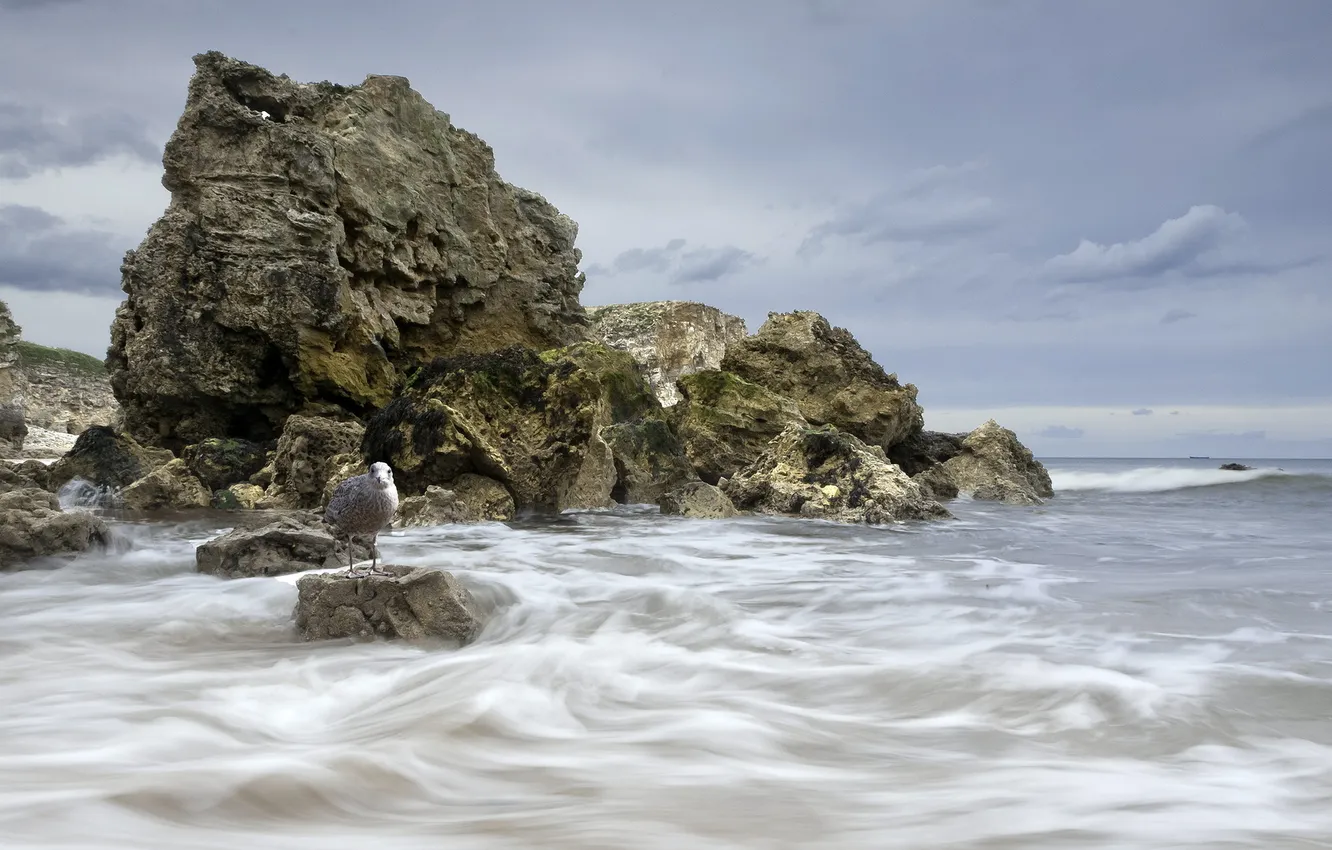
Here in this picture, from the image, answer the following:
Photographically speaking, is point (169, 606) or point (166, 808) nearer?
point (166, 808)

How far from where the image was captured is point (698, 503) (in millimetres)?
11484

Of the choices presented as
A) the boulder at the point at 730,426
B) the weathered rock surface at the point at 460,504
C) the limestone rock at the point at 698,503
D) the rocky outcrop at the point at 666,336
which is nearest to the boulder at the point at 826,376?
the boulder at the point at 730,426

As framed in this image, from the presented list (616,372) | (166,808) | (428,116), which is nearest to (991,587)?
(166,808)

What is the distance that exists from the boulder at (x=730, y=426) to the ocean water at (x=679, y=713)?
844 cm

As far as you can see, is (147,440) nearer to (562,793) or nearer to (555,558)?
(555,558)

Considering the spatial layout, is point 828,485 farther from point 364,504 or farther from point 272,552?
point 364,504

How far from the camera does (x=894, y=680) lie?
432 centimetres

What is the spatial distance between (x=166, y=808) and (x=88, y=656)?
256 cm

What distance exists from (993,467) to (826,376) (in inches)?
158

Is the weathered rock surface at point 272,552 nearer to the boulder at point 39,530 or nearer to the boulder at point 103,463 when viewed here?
the boulder at point 39,530

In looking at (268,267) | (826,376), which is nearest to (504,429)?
(268,267)

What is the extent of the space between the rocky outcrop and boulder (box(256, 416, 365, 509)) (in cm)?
3423

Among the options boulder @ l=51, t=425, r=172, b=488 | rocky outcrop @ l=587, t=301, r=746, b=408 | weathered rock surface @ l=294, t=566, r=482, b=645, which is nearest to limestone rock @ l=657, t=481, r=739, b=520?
weathered rock surface @ l=294, t=566, r=482, b=645

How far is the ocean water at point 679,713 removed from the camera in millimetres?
2615
